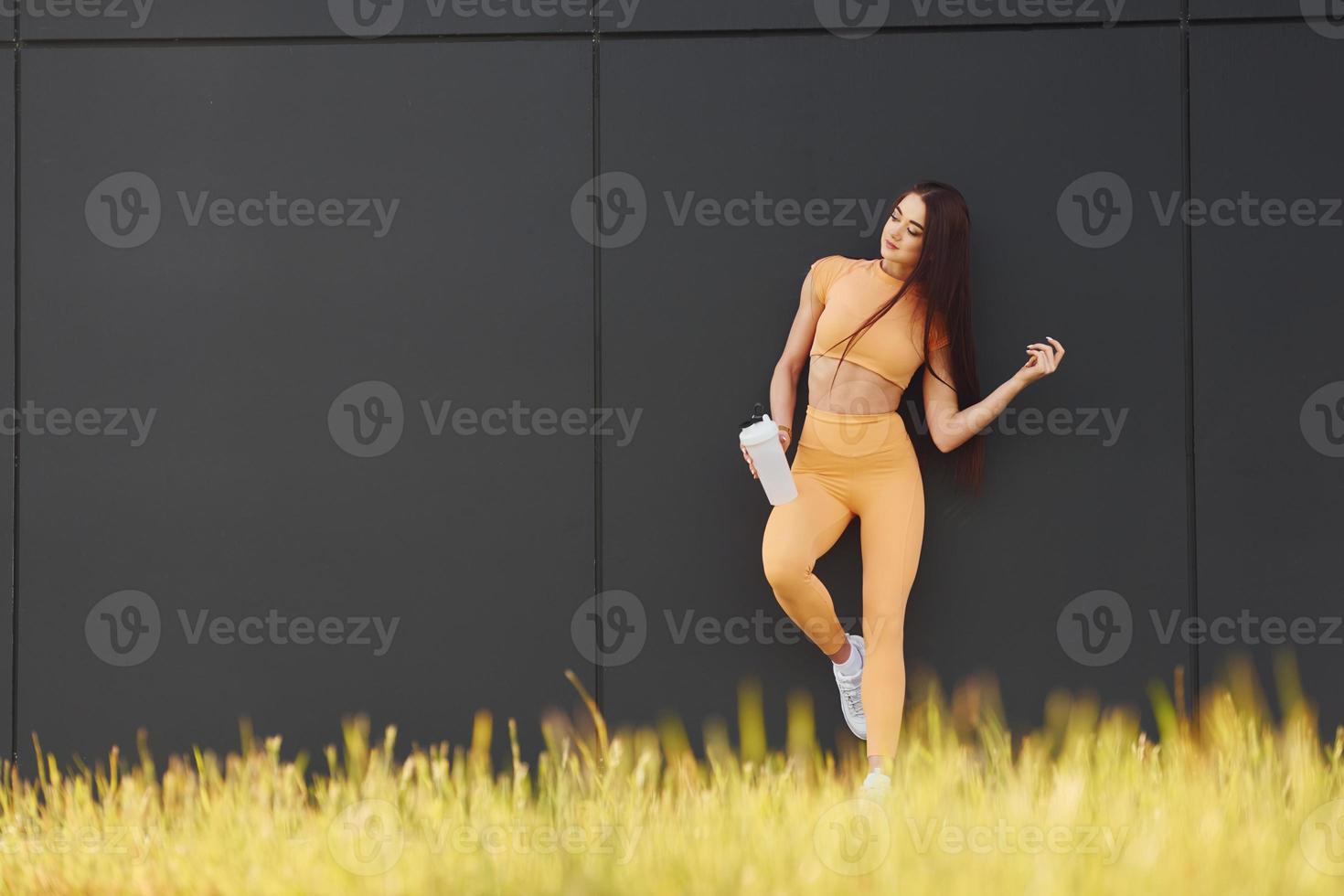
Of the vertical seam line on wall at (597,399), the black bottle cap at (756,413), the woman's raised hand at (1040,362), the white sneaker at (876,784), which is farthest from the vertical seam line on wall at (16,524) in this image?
the woman's raised hand at (1040,362)

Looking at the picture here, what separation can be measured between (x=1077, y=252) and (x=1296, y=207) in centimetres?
80

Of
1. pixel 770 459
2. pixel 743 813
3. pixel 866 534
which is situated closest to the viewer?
pixel 743 813

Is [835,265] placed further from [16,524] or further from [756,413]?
[16,524]

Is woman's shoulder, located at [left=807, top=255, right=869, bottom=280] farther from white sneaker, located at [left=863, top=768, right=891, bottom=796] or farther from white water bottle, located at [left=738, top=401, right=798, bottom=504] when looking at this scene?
white sneaker, located at [left=863, top=768, right=891, bottom=796]

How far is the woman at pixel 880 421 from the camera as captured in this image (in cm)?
381

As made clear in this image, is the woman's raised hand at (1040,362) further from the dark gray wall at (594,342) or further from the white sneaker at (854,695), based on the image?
the white sneaker at (854,695)

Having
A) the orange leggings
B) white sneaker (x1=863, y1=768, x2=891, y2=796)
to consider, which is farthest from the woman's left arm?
white sneaker (x1=863, y1=768, x2=891, y2=796)

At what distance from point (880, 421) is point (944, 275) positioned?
0.54m

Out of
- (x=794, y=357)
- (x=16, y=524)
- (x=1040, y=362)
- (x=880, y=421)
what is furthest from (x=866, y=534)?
(x=16, y=524)

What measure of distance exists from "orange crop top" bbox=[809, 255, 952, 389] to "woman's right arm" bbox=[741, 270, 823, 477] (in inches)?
2.3

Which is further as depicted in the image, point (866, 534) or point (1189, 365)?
point (1189, 365)

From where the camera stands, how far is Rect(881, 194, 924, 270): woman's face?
12.6ft

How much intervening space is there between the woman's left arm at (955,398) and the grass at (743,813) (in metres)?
0.92

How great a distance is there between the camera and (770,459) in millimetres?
3637
